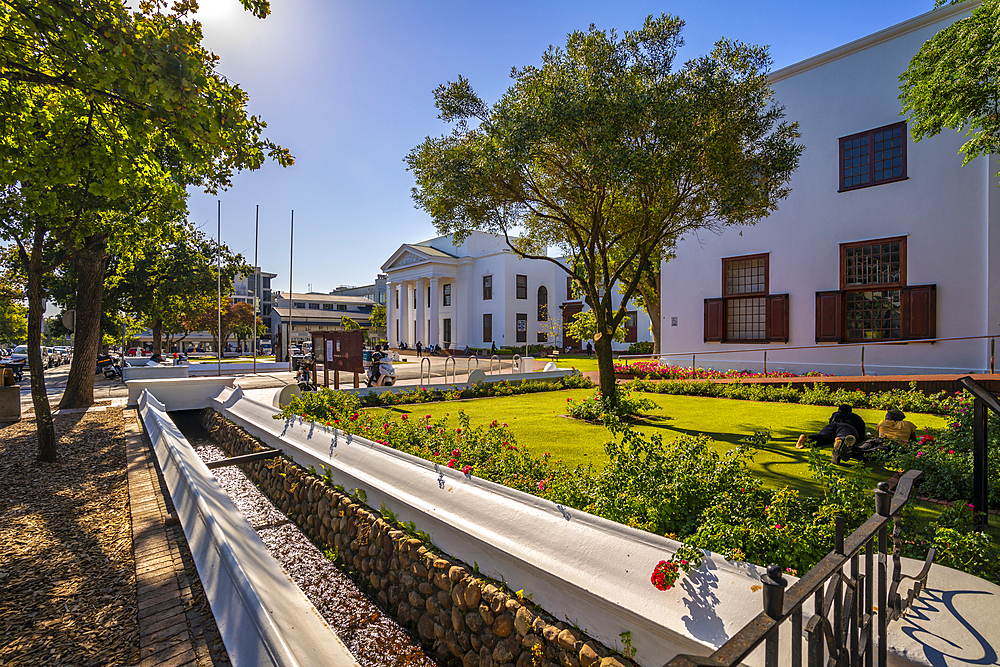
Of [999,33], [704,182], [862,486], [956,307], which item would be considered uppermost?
[999,33]

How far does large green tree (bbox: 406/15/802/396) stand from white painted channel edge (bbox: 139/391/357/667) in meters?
6.79

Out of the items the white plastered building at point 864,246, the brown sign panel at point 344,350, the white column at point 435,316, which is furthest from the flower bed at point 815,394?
the white column at point 435,316

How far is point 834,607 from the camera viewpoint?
1.53 m

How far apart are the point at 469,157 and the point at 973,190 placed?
45.8 feet

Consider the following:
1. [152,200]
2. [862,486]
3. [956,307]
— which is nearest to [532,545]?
[862,486]

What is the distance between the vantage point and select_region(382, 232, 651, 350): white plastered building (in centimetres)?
4653

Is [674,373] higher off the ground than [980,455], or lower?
lower

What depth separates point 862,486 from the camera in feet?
11.0

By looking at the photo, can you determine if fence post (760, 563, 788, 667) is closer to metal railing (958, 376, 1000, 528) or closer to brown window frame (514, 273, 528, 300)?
metal railing (958, 376, 1000, 528)

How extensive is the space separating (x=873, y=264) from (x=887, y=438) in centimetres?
1158

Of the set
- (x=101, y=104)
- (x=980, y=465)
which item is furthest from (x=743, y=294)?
(x=101, y=104)

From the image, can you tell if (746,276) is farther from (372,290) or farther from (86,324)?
(372,290)

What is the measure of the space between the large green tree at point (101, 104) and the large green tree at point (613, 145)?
451 centimetres

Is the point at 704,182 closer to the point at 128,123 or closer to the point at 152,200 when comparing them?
the point at 128,123
